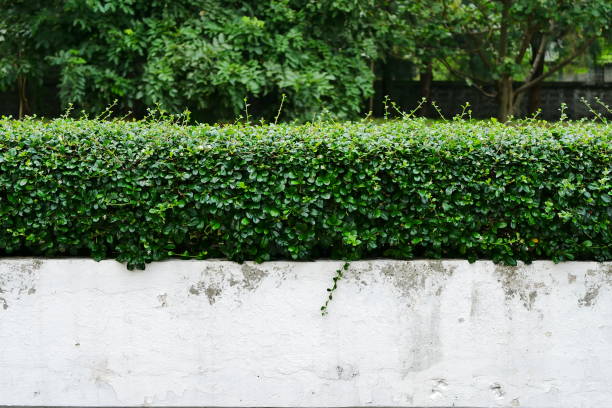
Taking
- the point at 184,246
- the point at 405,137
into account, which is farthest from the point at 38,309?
the point at 405,137

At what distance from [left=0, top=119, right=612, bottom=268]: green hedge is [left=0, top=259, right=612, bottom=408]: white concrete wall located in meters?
0.14

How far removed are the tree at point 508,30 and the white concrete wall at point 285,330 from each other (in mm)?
5201

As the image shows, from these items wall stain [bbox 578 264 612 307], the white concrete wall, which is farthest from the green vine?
wall stain [bbox 578 264 612 307]

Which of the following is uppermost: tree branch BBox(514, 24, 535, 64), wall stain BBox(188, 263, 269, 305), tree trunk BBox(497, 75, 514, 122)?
tree branch BBox(514, 24, 535, 64)

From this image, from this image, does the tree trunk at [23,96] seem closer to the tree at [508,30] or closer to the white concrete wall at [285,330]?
the white concrete wall at [285,330]

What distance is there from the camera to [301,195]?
3.95 metres

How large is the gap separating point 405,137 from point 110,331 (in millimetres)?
2330

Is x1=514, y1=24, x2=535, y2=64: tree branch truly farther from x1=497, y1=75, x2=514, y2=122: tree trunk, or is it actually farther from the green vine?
the green vine

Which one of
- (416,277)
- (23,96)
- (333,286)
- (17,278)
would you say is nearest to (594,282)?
(416,277)

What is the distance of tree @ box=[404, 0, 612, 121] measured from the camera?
8055mm

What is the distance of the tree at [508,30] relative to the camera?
805cm

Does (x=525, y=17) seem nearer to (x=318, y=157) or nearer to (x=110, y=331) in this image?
(x=318, y=157)

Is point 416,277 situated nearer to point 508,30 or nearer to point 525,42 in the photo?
point 525,42

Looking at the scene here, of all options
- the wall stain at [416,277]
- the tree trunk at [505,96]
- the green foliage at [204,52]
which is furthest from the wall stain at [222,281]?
the tree trunk at [505,96]
